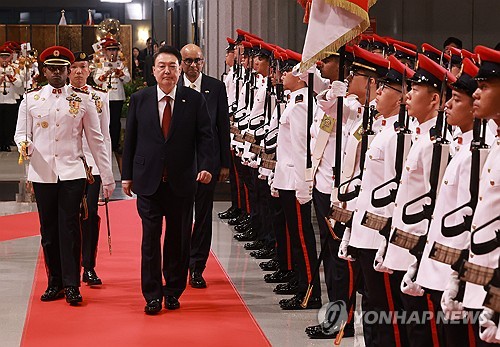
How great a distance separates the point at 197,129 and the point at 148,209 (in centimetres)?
64

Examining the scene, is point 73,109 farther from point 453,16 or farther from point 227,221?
point 453,16

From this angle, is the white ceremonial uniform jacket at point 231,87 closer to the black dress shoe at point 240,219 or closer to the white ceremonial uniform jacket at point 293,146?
the black dress shoe at point 240,219

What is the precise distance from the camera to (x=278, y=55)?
8258mm

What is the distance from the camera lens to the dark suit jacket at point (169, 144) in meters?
6.93

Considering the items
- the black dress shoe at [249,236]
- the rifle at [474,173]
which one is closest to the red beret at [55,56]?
the black dress shoe at [249,236]

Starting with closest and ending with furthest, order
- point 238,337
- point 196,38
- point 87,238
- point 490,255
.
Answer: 1. point 490,255
2. point 238,337
3. point 87,238
4. point 196,38

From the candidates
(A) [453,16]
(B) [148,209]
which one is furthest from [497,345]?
(A) [453,16]

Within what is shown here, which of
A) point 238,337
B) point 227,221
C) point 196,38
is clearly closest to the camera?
point 238,337

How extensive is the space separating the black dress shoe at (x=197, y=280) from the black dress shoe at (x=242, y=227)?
220 cm

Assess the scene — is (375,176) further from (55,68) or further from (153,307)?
(55,68)

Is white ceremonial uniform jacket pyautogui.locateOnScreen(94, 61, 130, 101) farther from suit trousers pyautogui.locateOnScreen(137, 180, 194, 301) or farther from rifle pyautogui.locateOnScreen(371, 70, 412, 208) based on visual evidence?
rifle pyautogui.locateOnScreen(371, 70, 412, 208)

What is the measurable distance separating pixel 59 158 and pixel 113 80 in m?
9.93

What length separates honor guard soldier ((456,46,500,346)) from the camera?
3.80 meters

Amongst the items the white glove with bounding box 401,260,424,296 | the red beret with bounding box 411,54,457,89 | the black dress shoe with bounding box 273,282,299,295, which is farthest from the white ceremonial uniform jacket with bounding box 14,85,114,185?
the white glove with bounding box 401,260,424,296
